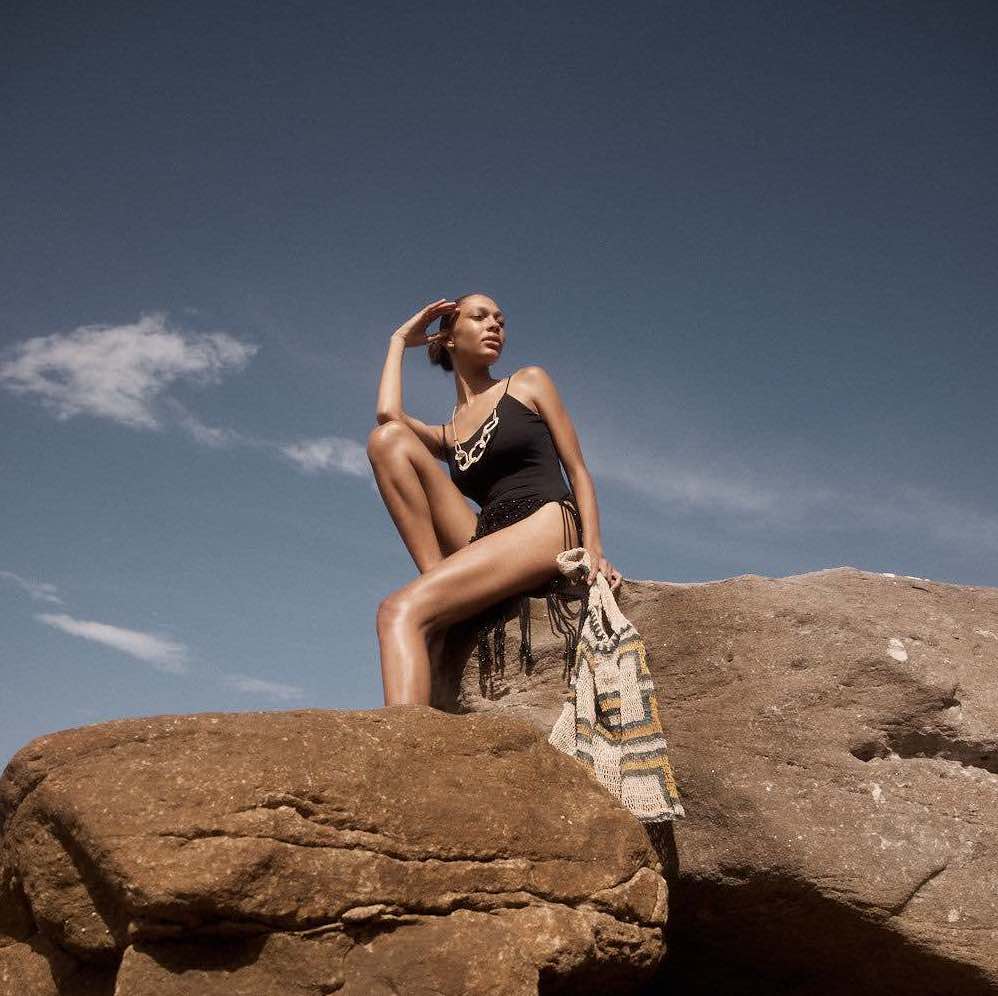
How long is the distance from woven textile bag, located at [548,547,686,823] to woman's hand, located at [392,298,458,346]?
1.98m

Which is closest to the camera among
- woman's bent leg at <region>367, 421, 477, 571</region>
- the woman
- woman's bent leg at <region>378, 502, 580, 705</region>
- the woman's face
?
woman's bent leg at <region>378, 502, 580, 705</region>

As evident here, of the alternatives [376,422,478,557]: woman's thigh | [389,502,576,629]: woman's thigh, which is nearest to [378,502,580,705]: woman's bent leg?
[389,502,576,629]: woman's thigh

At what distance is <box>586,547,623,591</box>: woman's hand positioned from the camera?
416cm

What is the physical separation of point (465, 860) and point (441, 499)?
209 centimetres

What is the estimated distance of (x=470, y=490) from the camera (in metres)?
4.74

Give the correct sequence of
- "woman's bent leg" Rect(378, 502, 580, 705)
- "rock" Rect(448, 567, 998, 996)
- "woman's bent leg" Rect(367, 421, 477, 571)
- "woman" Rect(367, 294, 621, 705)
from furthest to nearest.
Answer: "woman's bent leg" Rect(367, 421, 477, 571)
"woman" Rect(367, 294, 621, 705)
"woman's bent leg" Rect(378, 502, 580, 705)
"rock" Rect(448, 567, 998, 996)

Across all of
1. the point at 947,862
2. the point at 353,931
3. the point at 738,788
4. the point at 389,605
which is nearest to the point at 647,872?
the point at 738,788

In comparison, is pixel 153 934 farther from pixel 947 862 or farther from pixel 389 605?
pixel 947 862

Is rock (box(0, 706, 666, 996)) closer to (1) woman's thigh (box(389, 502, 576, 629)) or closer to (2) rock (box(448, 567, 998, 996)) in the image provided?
(2) rock (box(448, 567, 998, 996))

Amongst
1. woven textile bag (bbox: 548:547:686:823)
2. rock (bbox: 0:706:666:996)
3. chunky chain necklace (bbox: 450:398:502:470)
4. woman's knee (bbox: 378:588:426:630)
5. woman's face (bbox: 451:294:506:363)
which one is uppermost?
woman's face (bbox: 451:294:506:363)

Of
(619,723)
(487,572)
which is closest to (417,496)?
(487,572)

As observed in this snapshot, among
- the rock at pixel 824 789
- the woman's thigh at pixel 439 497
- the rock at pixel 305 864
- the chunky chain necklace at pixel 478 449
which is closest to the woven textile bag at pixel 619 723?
the rock at pixel 824 789

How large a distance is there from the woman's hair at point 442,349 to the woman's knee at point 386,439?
886 millimetres

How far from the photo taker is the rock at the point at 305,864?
2.33m
